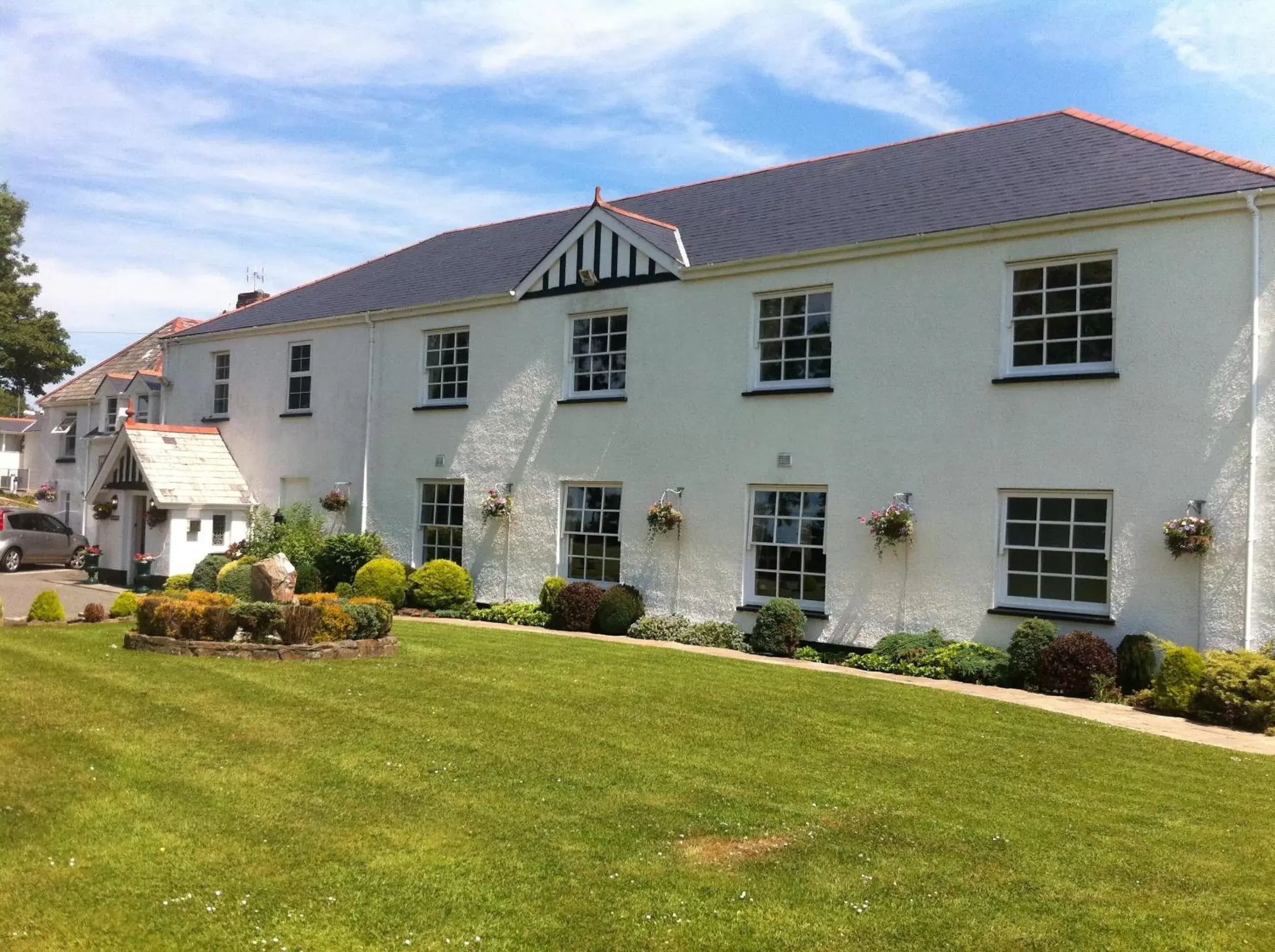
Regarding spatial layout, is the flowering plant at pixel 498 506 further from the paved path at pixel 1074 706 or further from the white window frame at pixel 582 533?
the paved path at pixel 1074 706

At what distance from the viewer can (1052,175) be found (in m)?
15.8

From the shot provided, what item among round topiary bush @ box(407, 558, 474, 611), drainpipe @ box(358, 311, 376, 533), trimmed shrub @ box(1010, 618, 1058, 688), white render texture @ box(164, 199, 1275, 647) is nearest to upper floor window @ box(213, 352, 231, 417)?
drainpipe @ box(358, 311, 376, 533)

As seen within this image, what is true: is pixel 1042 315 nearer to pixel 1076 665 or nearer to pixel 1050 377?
pixel 1050 377

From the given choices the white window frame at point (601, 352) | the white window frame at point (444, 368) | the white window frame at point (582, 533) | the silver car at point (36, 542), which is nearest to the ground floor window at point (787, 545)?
the white window frame at point (582, 533)

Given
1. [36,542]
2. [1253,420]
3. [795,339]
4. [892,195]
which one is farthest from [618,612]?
[36,542]

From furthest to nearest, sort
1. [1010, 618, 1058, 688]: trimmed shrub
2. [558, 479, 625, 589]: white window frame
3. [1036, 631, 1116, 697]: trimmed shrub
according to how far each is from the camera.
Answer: [558, 479, 625, 589]: white window frame < [1010, 618, 1058, 688]: trimmed shrub < [1036, 631, 1116, 697]: trimmed shrub

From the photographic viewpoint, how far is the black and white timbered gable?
19.0 metres

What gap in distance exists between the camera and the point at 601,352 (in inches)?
779

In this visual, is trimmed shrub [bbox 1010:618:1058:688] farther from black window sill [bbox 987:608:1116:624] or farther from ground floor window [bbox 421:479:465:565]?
ground floor window [bbox 421:479:465:565]

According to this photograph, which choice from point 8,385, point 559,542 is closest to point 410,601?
point 559,542

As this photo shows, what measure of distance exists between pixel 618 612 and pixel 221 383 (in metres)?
15.3

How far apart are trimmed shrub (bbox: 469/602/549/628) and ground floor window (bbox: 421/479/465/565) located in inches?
79.1

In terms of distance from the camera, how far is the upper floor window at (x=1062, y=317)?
14469 mm

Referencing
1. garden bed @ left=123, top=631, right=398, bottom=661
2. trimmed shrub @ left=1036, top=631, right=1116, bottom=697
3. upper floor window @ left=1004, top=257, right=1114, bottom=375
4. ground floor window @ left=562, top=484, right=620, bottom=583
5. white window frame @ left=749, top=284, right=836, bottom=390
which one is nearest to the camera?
garden bed @ left=123, top=631, right=398, bottom=661
